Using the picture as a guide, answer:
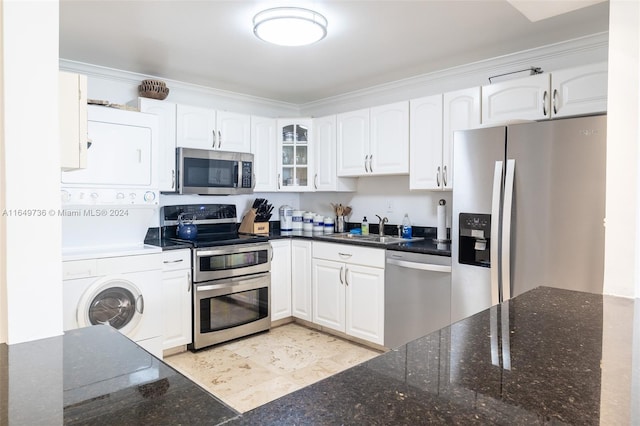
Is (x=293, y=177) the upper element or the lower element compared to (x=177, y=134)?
lower

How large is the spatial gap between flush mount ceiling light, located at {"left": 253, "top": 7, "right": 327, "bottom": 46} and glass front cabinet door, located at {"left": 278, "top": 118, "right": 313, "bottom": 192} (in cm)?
183

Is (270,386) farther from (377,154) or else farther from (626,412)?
(626,412)

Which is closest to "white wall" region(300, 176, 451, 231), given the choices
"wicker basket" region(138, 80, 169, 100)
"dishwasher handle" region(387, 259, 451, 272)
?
"dishwasher handle" region(387, 259, 451, 272)

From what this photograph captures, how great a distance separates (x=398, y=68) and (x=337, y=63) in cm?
55

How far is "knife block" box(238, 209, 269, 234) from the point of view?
4098mm

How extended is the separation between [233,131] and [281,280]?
151cm

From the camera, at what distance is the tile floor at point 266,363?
2754mm

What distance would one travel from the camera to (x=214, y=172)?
12.3ft

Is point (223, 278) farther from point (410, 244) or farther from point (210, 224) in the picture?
point (410, 244)

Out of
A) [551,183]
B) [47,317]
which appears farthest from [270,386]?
[551,183]

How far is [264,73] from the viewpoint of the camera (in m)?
3.68

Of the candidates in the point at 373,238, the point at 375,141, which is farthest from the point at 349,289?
the point at 375,141

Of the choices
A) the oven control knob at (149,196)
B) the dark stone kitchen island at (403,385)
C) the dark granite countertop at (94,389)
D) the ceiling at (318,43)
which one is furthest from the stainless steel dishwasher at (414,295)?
the dark granite countertop at (94,389)

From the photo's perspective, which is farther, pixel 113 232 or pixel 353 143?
pixel 353 143
